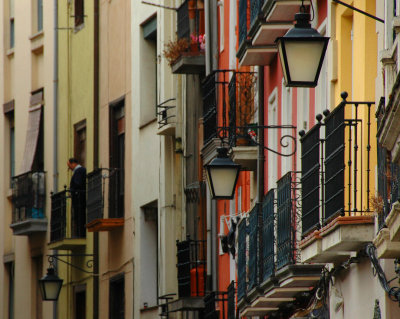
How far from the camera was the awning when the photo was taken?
37.7m

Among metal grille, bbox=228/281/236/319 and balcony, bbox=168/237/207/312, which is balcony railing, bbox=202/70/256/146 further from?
balcony, bbox=168/237/207/312

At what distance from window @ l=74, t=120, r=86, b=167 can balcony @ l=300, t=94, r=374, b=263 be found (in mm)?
18796

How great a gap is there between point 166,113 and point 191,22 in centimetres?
196

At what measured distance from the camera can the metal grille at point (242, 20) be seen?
70.0 ft

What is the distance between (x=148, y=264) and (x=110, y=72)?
4.67 m

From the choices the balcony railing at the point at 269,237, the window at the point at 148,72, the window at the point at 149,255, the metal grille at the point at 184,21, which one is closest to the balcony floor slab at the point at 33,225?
the window at the point at 149,255

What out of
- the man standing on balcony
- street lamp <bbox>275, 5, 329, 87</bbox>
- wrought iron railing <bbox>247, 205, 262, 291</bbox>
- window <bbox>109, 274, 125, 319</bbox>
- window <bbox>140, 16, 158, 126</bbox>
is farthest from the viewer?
the man standing on balcony

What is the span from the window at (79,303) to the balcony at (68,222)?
1.07 meters

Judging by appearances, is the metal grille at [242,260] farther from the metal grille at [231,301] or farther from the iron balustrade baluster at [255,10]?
the iron balustrade baluster at [255,10]

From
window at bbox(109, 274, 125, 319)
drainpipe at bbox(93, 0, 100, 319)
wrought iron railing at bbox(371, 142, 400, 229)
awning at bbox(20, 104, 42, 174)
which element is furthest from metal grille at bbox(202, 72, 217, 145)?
awning at bbox(20, 104, 42, 174)

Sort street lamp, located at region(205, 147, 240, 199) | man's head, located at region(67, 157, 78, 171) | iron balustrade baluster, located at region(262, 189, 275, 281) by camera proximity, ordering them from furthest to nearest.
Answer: man's head, located at region(67, 157, 78, 171), street lamp, located at region(205, 147, 240, 199), iron balustrade baluster, located at region(262, 189, 275, 281)

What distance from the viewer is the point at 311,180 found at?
16172 mm

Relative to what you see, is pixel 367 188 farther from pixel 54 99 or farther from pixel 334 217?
pixel 54 99

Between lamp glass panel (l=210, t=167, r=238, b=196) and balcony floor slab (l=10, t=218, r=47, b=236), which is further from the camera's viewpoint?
balcony floor slab (l=10, t=218, r=47, b=236)
